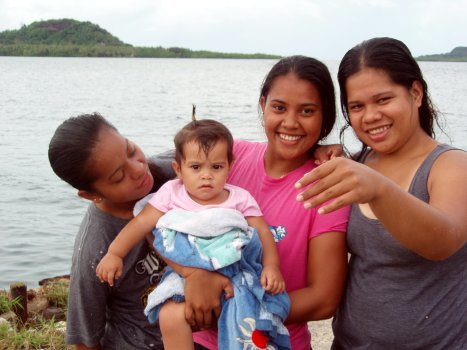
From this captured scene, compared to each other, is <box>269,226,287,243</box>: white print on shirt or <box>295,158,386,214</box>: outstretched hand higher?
<box>295,158,386,214</box>: outstretched hand

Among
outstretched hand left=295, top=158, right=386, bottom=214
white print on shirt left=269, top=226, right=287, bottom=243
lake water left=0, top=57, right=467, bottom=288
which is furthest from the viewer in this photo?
lake water left=0, top=57, right=467, bottom=288

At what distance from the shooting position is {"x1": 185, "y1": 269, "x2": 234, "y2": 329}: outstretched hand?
264 centimetres

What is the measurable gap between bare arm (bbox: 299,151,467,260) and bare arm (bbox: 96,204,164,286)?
995 millimetres

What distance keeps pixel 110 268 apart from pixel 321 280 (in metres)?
0.94

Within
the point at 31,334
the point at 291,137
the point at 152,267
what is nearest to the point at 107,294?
the point at 152,267

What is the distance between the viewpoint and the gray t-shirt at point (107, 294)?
307cm

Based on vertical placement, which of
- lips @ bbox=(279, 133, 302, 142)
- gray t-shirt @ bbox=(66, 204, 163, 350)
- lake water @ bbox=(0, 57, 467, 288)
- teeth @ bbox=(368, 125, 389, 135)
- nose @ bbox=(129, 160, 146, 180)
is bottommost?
lake water @ bbox=(0, 57, 467, 288)

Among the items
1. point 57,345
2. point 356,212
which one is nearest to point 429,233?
point 356,212

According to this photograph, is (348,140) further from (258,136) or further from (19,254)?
(19,254)

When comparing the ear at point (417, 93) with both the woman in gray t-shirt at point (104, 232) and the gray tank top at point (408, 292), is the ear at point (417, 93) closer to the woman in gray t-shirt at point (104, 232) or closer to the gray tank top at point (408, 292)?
the gray tank top at point (408, 292)

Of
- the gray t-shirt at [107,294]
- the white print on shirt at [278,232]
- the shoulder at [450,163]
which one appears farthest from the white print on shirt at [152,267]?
the shoulder at [450,163]

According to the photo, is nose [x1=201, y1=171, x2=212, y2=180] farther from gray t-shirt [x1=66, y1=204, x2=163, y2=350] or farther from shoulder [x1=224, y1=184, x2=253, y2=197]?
gray t-shirt [x1=66, y1=204, x2=163, y2=350]

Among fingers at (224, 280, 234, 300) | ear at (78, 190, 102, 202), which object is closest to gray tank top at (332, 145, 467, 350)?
fingers at (224, 280, 234, 300)

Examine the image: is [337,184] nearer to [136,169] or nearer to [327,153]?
[327,153]
